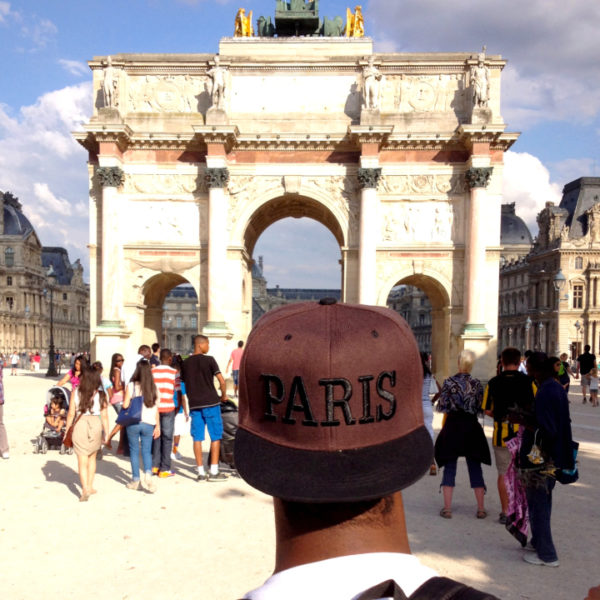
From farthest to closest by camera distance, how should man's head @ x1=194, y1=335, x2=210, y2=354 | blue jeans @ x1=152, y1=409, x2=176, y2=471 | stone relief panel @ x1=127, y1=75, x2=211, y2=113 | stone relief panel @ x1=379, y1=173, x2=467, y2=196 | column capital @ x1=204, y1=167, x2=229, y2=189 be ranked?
stone relief panel @ x1=127, y1=75, x2=211, y2=113 < stone relief panel @ x1=379, y1=173, x2=467, y2=196 < column capital @ x1=204, y1=167, x2=229, y2=189 < man's head @ x1=194, y1=335, x2=210, y2=354 < blue jeans @ x1=152, y1=409, x2=176, y2=471

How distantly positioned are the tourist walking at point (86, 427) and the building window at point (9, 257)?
83.2 meters

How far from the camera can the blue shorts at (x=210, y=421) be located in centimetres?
887

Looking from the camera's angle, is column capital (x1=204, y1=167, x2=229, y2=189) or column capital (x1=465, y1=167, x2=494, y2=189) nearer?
column capital (x1=465, y1=167, x2=494, y2=189)

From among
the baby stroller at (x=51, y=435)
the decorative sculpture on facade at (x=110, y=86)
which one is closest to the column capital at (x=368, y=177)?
the decorative sculpture on facade at (x=110, y=86)

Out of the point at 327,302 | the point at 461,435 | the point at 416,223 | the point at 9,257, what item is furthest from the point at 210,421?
the point at 9,257

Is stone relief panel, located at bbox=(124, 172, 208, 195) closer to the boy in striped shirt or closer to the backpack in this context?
the boy in striped shirt

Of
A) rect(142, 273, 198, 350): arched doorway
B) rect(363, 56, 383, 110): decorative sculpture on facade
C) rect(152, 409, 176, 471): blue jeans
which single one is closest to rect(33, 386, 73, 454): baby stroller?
rect(152, 409, 176, 471): blue jeans

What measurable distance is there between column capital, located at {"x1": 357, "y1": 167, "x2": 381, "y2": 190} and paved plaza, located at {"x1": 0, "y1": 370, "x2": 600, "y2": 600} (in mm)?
14831

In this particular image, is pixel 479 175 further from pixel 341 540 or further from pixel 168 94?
pixel 341 540

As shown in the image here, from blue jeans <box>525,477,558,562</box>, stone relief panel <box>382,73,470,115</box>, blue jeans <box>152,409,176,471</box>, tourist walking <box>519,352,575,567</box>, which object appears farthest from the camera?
stone relief panel <box>382,73,470,115</box>

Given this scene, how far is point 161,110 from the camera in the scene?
76.7 feet

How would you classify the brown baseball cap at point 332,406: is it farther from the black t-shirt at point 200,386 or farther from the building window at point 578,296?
the building window at point 578,296

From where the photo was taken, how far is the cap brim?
1188 mm

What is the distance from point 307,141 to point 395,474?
2249 centimetres
